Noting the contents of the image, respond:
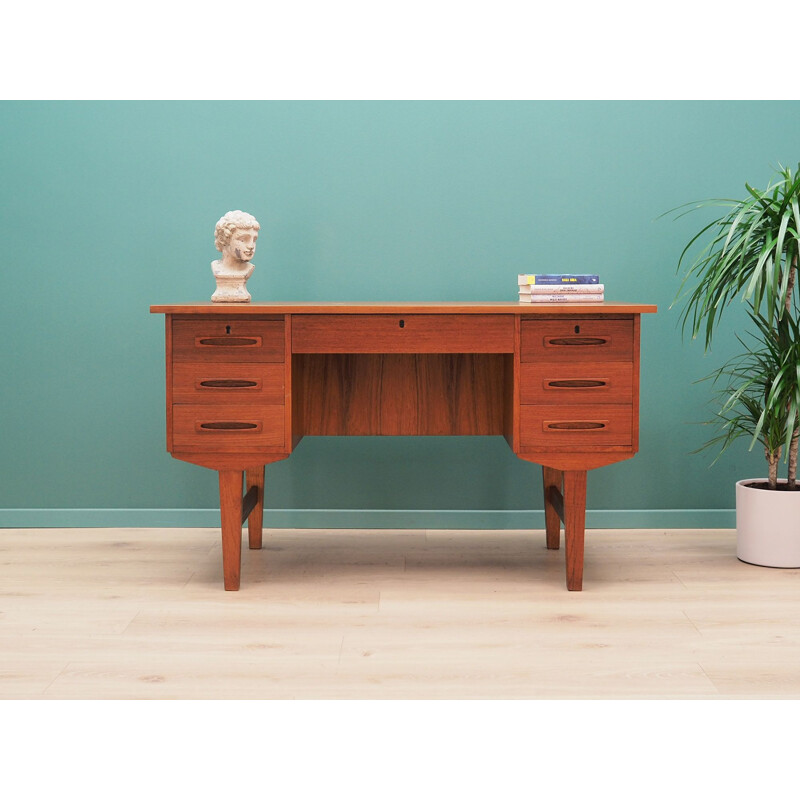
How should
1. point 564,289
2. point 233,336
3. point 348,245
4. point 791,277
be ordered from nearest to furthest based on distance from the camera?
point 233,336 < point 564,289 < point 791,277 < point 348,245

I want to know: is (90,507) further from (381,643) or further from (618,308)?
(618,308)

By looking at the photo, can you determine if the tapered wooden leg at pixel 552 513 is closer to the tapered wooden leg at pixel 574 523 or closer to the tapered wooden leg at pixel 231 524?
the tapered wooden leg at pixel 574 523

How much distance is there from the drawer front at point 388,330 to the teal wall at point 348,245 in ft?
2.25

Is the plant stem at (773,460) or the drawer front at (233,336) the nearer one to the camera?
the drawer front at (233,336)

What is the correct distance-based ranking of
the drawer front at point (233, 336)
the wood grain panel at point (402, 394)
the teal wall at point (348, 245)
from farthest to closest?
the teal wall at point (348, 245) → the wood grain panel at point (402, 394) → the drawer front at point (233, 336)

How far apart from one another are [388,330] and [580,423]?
64 centimetres

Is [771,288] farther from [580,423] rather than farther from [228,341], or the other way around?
[228,341]

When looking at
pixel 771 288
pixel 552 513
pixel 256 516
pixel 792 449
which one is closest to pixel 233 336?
pixel 256 516

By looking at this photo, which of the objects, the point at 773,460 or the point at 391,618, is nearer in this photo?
the point at 391,618

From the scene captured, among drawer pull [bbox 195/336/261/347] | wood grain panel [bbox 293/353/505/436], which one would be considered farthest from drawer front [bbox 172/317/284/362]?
wood grain panel [bbox 293/353/505/436]

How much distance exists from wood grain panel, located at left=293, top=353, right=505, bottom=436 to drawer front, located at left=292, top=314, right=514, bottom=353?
33 centimetres

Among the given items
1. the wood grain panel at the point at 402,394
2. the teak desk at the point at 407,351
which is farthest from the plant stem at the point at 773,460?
the wood grain panel at the point at 402,394

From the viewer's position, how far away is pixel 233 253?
285 cm

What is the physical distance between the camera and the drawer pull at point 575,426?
2682 millimetres
